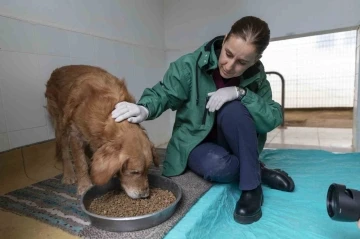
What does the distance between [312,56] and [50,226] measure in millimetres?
6278

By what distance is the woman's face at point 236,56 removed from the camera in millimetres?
1373

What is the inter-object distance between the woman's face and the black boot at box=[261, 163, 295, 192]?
2.46 feet

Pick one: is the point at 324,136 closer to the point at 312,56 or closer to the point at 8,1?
the point at 312,56

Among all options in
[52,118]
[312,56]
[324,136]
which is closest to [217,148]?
[52,118]

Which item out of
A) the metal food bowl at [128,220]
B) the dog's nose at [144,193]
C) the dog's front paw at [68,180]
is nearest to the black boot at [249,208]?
the metal food bowl at [128,220]

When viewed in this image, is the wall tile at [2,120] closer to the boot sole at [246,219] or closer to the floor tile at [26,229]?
the floor tile at [26,229]

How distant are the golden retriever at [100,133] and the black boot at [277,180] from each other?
82 centimetres

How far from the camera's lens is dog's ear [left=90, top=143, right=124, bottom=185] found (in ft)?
3.98

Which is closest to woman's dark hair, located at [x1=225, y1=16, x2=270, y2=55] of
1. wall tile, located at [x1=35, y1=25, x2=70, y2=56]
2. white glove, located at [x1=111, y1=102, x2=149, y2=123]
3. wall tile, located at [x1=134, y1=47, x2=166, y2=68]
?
white glove, located at [x1=111, y1=102, x2=149, y2=123]

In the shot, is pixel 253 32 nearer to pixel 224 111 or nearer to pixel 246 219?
pixel 224 111

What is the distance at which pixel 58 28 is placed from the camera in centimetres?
215

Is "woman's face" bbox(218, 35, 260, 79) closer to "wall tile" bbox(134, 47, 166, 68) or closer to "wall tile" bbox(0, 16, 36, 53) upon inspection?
"wall tile" bbox(0, 16, 36, 53)

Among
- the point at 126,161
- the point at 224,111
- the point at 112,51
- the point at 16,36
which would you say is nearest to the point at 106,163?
the point at 126,161

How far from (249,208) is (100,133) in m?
0.88
